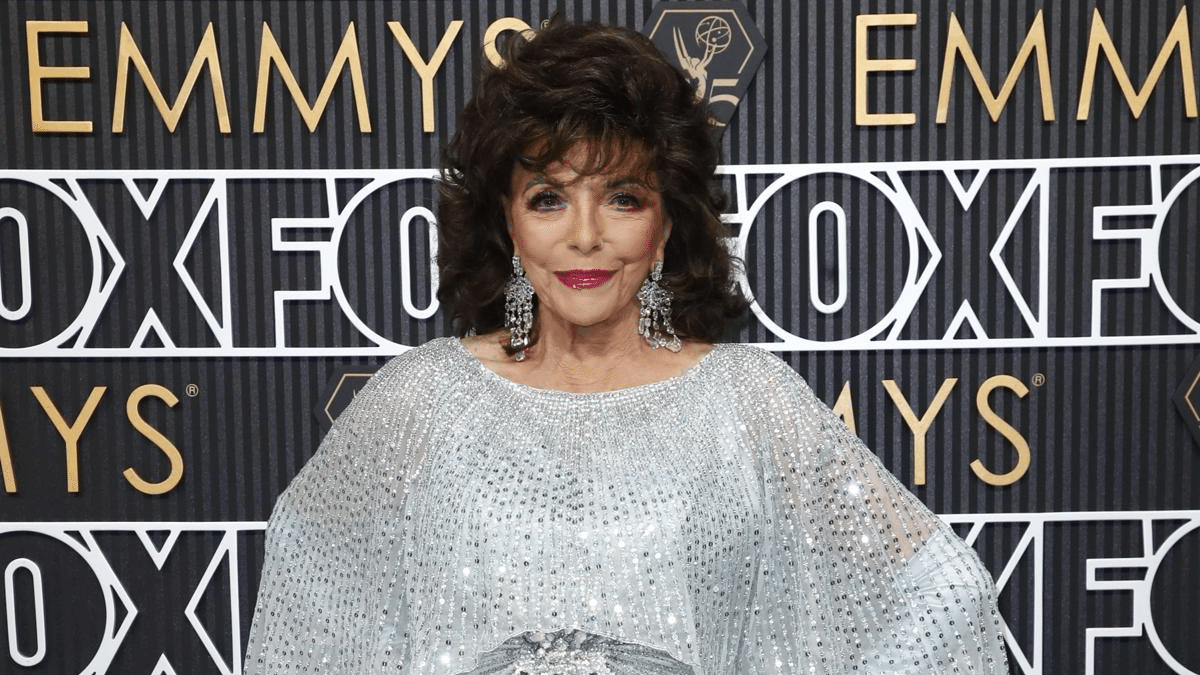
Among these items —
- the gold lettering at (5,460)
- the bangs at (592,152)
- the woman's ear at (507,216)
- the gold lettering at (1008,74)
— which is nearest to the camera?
the bangs at (592,152)

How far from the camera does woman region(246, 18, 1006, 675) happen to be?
1.42 meters

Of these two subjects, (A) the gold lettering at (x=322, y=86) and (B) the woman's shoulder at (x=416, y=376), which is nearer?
(B) the woman's shoulder at (x=416, y=376)

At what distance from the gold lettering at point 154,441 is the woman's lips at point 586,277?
0.87 m

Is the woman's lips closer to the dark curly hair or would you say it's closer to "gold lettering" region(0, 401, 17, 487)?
the dark curly hair

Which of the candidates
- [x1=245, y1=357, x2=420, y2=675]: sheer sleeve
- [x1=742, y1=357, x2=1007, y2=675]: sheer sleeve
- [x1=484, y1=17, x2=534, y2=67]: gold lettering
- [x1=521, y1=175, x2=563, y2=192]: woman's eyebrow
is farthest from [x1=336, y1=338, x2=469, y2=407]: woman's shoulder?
[x1=484, y1=17, x2=534, y2=67]: gold lettering

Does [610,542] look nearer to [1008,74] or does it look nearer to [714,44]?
[714,44]

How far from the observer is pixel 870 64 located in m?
1.83

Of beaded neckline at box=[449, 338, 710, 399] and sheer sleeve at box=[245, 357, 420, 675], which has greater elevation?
beaded neckline at box=[449, 338, 710, 399]

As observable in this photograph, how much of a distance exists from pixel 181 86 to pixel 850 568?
53.0 inches

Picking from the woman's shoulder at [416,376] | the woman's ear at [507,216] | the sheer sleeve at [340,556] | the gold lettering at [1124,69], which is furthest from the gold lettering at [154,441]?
the gold lettering at [1124,69]

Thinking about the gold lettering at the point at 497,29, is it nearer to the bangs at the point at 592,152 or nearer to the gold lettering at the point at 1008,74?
the bangs at the point at 592,152

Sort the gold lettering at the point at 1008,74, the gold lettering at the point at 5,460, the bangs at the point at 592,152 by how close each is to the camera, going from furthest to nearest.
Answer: the gold lettering at the point at 5,460 < the gold lettering at the point at 1008,74 < the bangs at the point at 592,152

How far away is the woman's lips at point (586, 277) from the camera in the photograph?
144 cm

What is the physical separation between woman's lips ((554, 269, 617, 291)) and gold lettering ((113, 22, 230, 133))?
781 mm
